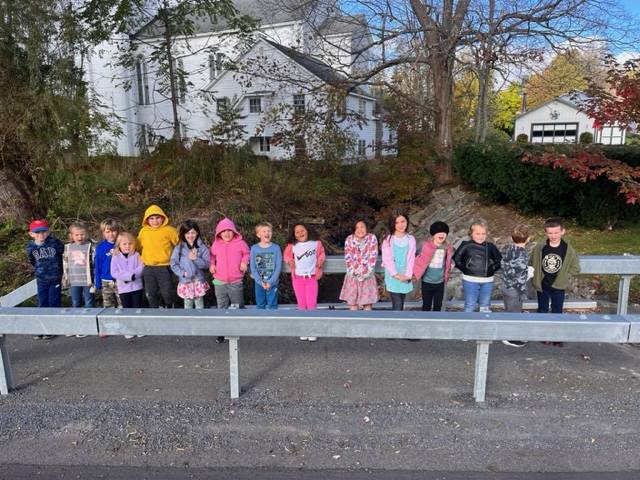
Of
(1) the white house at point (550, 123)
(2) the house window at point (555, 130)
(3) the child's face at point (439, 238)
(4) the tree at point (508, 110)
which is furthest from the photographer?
(4) the tree at point (508, 110)

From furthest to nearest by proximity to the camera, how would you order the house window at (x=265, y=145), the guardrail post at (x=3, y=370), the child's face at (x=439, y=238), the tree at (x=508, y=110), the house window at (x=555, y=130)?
1. the tree at (x=508, y=110)
2. the house window at (x=555, y=130)
3. the house window at (x=265, y=145)
4. the child's face at (x=439, y=238)
5. the guardrail post at (x=3, y=370)

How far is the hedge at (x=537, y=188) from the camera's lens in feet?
29.1

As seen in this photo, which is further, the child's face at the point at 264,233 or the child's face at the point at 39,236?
the child's face at the point at 39,236

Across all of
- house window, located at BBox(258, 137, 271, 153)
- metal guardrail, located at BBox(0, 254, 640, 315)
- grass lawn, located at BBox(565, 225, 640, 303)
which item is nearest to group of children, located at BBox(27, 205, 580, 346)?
metal guardrail, located at BBox(0, 254, 640, 315)

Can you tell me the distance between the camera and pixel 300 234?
16.3 feet

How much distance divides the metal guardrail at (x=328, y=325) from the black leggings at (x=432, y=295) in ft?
4.20

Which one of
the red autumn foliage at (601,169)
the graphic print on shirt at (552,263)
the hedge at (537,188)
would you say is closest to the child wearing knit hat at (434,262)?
the graphic print on shirt at (552,263)

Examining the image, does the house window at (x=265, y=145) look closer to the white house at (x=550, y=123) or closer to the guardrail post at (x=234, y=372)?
the guardrail post at (x=234, y=372)

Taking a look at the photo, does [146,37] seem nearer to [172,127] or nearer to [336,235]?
[172,127]

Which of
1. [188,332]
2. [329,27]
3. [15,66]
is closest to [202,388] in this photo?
[188,332]

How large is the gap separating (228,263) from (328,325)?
5.90 ft

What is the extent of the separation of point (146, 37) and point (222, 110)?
8.43 feet

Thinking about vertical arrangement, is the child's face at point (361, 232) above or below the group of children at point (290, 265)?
above

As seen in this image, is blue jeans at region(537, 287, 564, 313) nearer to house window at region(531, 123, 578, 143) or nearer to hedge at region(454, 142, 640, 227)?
hedge at region(454, 142, 640, 227)
